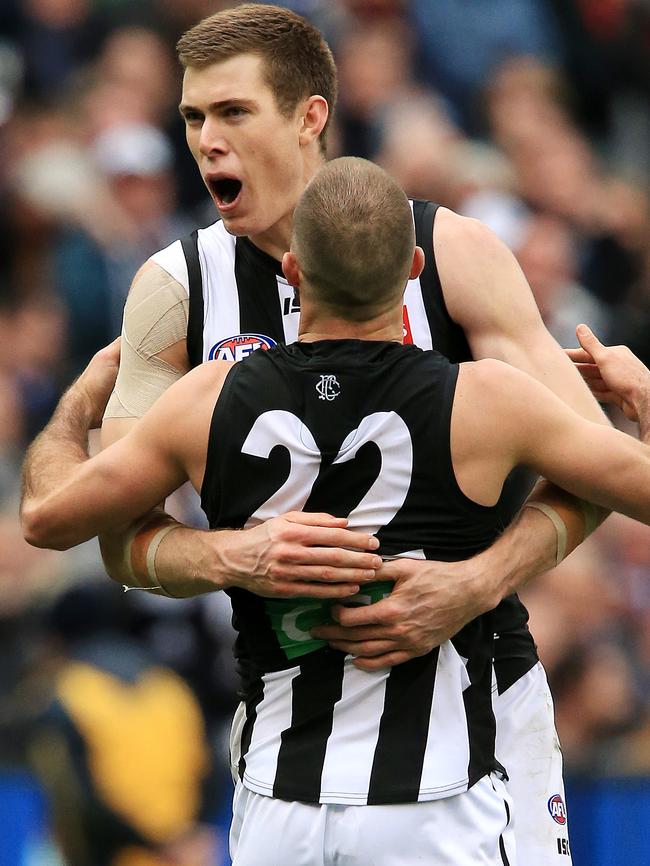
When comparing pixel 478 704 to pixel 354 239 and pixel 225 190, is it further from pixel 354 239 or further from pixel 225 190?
pixel 225 190

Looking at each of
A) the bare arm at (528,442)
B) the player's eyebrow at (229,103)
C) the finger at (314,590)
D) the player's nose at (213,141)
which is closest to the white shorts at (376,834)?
the finger at (314,590)

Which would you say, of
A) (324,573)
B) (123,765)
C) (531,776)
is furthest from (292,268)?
(123,765)

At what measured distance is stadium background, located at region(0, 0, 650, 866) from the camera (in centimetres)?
586

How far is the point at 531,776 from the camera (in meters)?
3.53

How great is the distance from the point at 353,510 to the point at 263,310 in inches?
37.3

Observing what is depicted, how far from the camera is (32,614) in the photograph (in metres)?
6.20

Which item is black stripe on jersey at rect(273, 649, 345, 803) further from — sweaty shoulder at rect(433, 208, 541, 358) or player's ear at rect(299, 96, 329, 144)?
player's ear at rect(299, 96, 329, 144)

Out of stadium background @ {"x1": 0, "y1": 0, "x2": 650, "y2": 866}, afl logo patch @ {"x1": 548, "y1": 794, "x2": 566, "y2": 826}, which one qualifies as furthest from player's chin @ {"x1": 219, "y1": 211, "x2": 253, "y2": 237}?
stadium background @ {"x1": 0, "y1": 0, "x2": 650, "y2": 866}

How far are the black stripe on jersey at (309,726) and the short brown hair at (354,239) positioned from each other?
0.76 metres

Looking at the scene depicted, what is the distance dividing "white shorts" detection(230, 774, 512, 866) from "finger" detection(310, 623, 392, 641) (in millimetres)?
347

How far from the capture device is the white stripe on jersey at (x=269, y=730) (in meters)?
2.94

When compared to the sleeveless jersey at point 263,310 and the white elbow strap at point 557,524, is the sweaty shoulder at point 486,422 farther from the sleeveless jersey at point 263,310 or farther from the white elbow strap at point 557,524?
the sleeveless jersey at point 263,310

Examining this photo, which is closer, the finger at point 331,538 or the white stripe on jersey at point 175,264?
the finger at point 331,538

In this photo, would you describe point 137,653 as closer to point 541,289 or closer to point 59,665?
point 59,665
